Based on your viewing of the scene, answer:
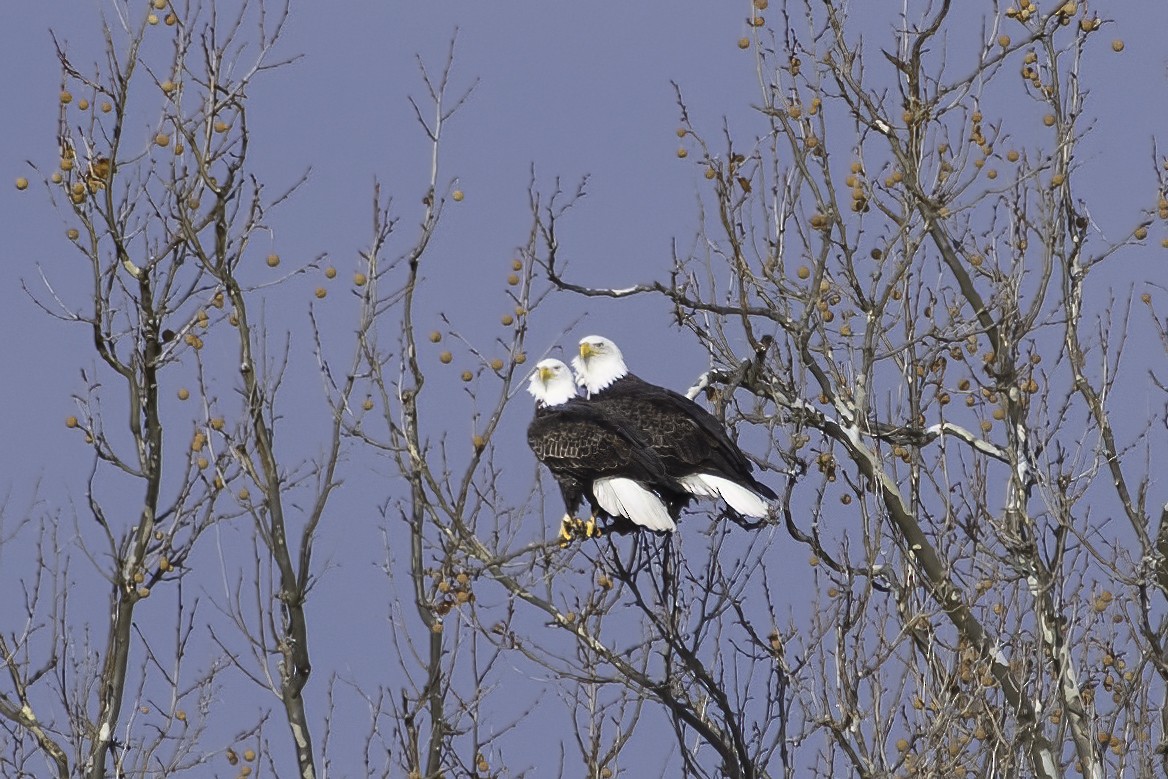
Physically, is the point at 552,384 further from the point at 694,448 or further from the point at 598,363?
the point at 694,448

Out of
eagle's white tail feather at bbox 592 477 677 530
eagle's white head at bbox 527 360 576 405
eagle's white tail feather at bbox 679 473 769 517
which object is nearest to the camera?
eagle's white tail feather at bbox 592 477 677 530

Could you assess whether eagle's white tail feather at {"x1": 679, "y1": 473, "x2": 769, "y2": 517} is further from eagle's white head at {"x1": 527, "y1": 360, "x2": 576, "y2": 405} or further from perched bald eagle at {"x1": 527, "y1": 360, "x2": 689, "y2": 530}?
eagle's white head at {"x1": 527, "y1": 360, "x2": 576, "y2": 405}

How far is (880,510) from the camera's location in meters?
7.58

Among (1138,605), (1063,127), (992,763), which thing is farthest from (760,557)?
(1063,127)

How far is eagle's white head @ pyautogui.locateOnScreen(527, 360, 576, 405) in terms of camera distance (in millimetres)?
10055

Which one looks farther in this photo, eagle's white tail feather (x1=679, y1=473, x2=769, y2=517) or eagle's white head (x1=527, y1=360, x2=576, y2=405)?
eagle's white head (x1=527, y1=360, x2=576, y2=405)

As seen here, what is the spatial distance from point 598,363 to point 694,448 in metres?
1.30

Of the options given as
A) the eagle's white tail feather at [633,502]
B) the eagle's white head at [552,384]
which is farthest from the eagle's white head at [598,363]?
the eagle's white tail feather at [633,502]

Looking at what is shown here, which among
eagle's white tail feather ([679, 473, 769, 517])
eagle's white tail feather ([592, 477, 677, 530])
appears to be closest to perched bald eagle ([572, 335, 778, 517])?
eagle's white tail feather ([679, 473, 769, 517])

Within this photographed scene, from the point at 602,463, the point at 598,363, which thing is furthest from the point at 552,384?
the point at 602,463

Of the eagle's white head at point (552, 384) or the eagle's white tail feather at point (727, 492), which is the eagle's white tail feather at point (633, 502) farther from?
the eagle's white head at point (552, 384)

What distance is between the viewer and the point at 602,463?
9305 millimetres

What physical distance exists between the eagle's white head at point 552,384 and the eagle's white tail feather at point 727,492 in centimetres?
107

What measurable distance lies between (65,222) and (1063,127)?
17.3ft
